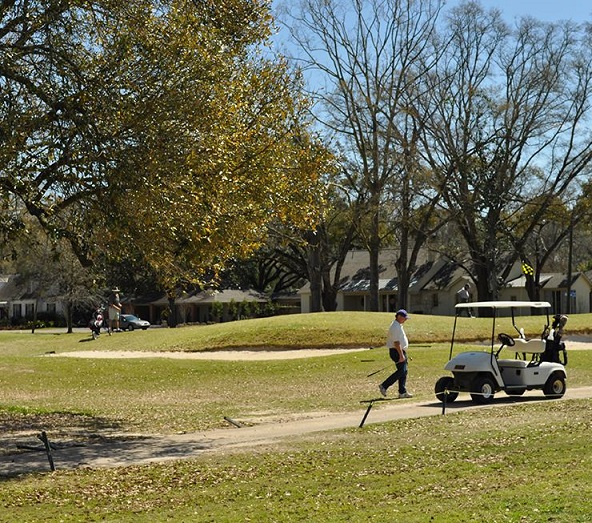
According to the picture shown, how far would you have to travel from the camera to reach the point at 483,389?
21141mm

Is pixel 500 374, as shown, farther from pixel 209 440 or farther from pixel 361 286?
pixel 361 286

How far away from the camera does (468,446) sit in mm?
15055

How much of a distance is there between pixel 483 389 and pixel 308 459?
7.56 m

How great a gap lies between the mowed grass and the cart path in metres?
0.61

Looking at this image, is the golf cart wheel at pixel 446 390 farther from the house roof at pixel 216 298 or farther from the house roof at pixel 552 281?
the house roof at pixel 216 298

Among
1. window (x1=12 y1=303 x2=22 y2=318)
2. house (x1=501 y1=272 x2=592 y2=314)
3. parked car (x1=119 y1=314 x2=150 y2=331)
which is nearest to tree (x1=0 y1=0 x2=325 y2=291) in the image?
parked car (x1=119 y1=314 x2=150 y2=331)

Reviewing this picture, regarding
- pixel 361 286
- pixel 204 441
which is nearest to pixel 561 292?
pixel 361 286

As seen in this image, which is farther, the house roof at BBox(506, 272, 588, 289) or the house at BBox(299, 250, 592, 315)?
the house at BBox(299, 250, 592, 315)

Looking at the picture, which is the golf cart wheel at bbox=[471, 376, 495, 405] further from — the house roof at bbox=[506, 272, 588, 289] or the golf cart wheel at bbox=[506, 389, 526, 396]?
the house roof at bbox=[506, 272, 588, 289]

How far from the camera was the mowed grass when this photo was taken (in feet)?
36.7

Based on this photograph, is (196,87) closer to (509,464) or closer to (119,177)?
(119,177)

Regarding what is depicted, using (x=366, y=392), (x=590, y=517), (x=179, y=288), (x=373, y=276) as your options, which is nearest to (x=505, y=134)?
(x=373, y=276)

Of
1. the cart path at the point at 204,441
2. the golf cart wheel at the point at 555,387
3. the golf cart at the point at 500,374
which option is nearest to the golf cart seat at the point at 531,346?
the golf cart at the point at 500,374

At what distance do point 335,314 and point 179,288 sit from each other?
A: 79.6ft
